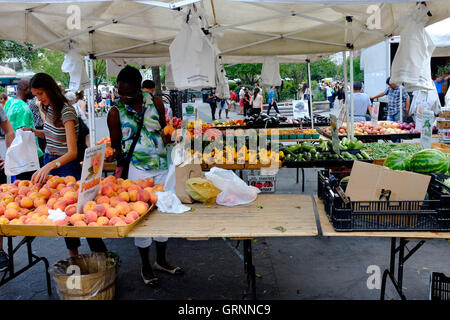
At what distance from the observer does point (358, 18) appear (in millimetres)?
5957

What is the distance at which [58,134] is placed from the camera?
401 cm

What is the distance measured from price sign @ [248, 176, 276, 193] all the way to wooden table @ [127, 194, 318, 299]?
2.61 metres

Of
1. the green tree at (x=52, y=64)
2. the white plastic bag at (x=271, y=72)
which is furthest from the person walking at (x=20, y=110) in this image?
the green tree at (x=52, y=64)

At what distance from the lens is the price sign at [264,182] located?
6020 millimetres

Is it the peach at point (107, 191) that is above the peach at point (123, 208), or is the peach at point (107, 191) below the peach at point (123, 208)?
above

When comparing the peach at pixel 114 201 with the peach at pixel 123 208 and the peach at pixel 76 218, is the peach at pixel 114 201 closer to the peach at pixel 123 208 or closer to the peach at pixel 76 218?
the peach at pixel 123 208

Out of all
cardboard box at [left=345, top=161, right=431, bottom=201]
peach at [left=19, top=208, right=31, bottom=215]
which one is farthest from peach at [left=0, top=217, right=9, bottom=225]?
cardboard box at [left=345, top=161, right=431, bottom=201]

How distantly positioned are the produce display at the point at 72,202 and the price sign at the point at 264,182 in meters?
2.71

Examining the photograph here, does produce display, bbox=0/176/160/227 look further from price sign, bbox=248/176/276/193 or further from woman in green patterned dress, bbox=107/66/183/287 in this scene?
price sign, bbox=248/176/276/193

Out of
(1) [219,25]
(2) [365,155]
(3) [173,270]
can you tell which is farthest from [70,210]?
(1) [219,25]

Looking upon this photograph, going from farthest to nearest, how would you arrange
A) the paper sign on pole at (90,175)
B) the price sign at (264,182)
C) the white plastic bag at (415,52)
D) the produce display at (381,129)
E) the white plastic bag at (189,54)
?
the produce display at (381,129) → the price sign at (264,182) → the white plastic bag at (415,52) → the white plastic bag at (189,54) → the paper sign on pole at (90,175)

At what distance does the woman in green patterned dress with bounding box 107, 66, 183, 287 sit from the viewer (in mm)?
3678

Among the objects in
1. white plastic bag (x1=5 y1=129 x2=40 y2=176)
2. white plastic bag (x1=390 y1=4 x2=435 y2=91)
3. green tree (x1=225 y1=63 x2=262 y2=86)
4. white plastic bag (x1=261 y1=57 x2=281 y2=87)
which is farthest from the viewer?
green tree (x1=225 y1=63 x2=262 y2=86)

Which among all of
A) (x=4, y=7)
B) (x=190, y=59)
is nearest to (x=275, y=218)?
(x=190, y=59)
